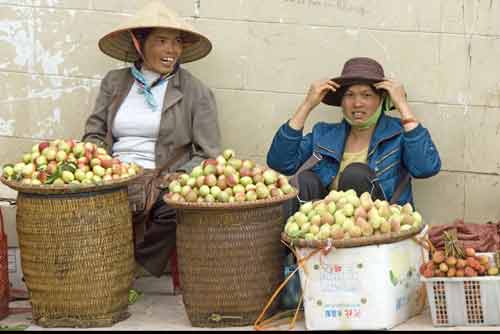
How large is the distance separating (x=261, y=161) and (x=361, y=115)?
3.01 ft

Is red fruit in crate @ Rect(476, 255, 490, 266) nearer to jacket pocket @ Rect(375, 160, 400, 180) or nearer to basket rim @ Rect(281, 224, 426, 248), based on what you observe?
basket rim @ Rect(281, 224, 426, 248)

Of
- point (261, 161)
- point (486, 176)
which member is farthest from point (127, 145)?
point (486, 176)

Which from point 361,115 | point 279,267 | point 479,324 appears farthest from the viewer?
point 361,115

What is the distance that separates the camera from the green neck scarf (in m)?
6.16

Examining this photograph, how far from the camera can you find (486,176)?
651cm

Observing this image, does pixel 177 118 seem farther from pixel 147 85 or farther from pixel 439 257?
pixel 439 257

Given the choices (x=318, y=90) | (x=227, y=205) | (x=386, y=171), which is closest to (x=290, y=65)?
(x=318, y=90)

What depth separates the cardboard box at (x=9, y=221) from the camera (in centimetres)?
659

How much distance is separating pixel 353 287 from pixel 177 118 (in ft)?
5.76

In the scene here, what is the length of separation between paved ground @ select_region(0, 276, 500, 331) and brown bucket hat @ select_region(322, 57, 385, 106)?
1.37 metres

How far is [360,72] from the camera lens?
6105 mm

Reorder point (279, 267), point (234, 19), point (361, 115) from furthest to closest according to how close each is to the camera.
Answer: point (234, 19) → point (361, 115) → point (279, 267)

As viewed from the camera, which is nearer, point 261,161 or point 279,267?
point 279,267

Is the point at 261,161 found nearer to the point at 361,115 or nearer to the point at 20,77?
the point at 361,115
